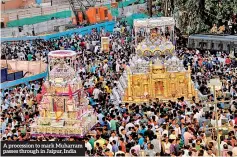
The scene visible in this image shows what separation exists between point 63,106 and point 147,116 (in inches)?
98.6

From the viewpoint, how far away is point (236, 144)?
13016 mm

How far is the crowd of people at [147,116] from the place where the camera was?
522 inches

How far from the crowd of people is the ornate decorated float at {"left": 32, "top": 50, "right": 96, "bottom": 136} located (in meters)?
0.34

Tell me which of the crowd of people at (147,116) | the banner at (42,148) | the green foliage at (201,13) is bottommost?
the crowd of people at (147,116)

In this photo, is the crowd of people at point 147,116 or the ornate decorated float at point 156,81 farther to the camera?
the ornate decorated float at point 156,81

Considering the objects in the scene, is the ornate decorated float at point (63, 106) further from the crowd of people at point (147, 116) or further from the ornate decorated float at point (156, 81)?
the ornate decorated float at point (156, 81)

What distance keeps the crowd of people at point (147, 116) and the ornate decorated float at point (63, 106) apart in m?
0.34

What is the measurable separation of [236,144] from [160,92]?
6489mm

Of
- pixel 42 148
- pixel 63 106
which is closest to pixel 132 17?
pixel 63 106

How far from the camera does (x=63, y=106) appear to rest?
16.3m

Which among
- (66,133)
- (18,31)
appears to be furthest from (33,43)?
(66,133)

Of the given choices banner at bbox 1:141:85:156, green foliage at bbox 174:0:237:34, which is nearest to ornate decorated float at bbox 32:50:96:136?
banner at bbox 1:141:85:156

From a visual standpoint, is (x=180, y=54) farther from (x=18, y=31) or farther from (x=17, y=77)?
(x=18, y=31)

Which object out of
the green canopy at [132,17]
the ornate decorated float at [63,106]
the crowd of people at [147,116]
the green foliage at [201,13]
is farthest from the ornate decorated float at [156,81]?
the green canopy at [132,17]
